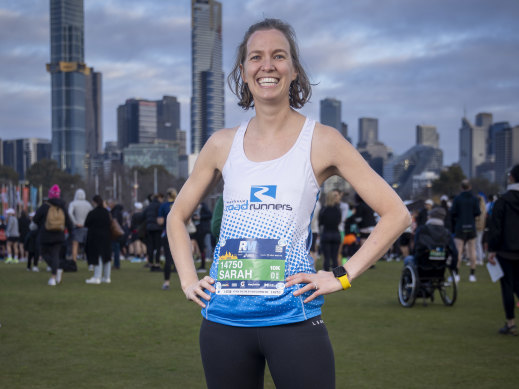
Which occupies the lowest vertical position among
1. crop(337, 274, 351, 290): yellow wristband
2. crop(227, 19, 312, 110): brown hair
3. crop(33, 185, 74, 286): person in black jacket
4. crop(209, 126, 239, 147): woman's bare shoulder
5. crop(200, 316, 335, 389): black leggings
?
crop(33, 185, 74, 286): person in black jacket

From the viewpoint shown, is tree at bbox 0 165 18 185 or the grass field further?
tree at bbox 0 165 18 185

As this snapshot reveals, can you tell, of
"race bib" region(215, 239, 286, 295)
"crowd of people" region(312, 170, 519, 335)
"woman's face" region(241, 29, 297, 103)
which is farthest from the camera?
"crowd of people" region(312, 170, 519, 335)

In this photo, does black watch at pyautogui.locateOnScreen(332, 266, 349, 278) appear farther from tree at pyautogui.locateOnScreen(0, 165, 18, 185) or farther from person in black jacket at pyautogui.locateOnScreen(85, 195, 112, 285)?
Result: tree at pyautogui.locateOnScreen(0, 165, 18, 185)

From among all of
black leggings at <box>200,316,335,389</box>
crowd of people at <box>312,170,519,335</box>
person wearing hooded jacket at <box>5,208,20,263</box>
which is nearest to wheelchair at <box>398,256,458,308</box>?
crowd of people at <box>312,170,519,335</box>

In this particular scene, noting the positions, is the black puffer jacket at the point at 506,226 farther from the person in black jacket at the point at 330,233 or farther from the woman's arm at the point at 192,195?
the person in black jacket at the point at 330,233

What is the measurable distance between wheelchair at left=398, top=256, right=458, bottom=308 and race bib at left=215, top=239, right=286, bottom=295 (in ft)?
30.5

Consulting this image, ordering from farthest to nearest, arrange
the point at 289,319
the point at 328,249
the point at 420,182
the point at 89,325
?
1. the point at 420,182
2. the point at 328,249
3. the point at 89,325
4. the point at 289,319

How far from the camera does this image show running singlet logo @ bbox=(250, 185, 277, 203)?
2.57m

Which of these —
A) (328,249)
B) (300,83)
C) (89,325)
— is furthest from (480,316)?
(300,83)

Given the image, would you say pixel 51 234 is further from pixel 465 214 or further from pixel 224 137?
pixel 224 137

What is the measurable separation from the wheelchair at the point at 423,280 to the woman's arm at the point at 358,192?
9145mm

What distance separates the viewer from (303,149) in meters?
2.62

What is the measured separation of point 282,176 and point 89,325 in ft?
25.1

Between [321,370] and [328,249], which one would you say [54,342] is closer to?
[321,370]
